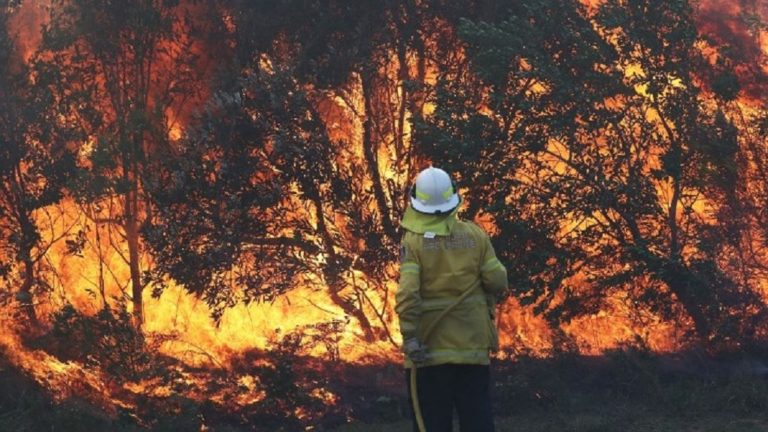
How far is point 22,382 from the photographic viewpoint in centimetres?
775

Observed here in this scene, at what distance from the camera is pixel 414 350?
445 cm

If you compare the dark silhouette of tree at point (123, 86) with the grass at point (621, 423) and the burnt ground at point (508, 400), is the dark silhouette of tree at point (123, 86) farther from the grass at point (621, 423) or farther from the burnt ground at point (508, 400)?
the grass at point (621, 423)

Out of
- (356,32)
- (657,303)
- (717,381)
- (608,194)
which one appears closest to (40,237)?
(356,32)

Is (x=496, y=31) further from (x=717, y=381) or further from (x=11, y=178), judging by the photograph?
(x=11, y=178)

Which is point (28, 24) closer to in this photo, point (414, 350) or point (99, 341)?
point (99, 341)

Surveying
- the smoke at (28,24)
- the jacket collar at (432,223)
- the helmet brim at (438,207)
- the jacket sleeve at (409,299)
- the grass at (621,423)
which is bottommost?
the grass at (621,423)

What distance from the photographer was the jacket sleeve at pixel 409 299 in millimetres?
4449

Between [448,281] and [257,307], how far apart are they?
5.28 m

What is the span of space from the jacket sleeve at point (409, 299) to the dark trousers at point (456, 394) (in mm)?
310

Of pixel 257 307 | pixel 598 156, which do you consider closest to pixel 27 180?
pixel 257 307

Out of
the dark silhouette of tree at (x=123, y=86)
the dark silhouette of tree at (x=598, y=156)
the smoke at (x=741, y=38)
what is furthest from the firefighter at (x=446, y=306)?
the smoke at (x=741, y=38)

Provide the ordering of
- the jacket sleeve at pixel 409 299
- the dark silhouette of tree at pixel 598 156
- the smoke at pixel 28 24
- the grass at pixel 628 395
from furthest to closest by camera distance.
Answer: the smoke at pixel 28 24
the dark silhouette of tree at pixel 598 156
the grass at pixel 628 395
the jacket sleeve at pixel 409 299

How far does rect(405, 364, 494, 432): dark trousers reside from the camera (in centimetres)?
460

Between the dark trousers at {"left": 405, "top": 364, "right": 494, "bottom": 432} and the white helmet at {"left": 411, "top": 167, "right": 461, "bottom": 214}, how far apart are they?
2.85 ft
